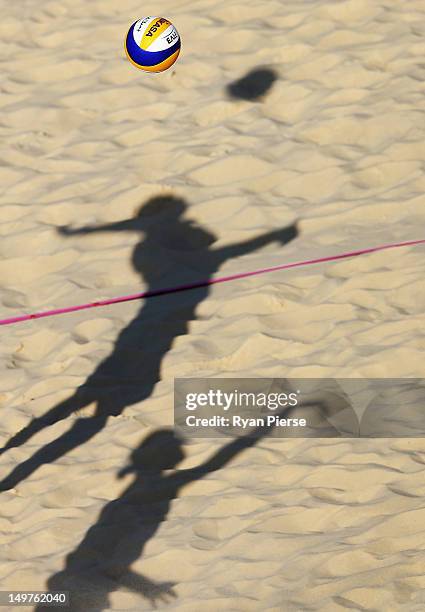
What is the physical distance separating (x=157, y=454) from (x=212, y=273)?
4.83ft

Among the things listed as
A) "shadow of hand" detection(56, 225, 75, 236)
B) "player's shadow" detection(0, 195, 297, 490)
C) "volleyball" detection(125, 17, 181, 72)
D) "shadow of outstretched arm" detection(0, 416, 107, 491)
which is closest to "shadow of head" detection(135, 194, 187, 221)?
"player's shadow" detection(0, 195, 297, 490)

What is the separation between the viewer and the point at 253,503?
202 inches

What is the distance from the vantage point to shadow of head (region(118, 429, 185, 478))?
5.45 m

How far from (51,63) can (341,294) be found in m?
3.25

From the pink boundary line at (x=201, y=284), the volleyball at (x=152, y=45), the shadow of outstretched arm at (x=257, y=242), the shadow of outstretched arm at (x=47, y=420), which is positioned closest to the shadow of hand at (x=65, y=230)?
the pink boundary line at (x=201, y=284)

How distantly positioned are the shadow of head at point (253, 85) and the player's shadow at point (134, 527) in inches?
120

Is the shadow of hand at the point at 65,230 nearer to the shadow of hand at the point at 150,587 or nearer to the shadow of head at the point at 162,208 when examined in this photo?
the shadow of head at the point at 162,208

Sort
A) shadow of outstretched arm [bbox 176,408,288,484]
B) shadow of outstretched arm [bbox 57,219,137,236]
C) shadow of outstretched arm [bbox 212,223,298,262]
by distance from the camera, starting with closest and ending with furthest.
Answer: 1. shadow of outstretched arm [bbox 176,408,288,484]
2. shadow of outstretched arm [bbox 212,223,298,262]
3. shadow of outstretched arm [bbox 57,219,137,236]

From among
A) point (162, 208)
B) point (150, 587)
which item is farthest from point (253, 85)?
point (150, 587)

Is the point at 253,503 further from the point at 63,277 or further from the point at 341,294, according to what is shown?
the point at 63,277

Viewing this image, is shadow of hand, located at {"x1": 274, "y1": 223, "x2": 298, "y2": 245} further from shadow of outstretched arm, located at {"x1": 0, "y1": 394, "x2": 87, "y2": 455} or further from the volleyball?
shadow of outstretched arm, located at {"x1": 0, "y1": 394, "x2": 87, "y2": 455}

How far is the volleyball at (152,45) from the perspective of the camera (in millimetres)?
6625

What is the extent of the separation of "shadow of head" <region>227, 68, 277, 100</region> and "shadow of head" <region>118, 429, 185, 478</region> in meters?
3.03

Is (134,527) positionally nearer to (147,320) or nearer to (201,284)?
(147,320)
